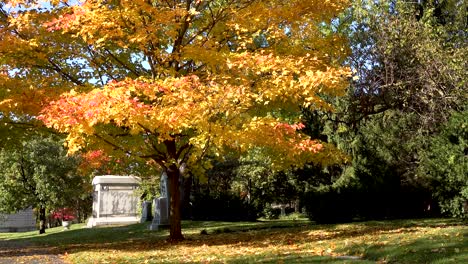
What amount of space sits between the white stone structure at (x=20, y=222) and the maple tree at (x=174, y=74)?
37154 mm

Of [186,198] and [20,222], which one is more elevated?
[186,198]

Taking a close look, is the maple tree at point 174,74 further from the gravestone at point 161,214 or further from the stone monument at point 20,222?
the stone monument at point 20,222

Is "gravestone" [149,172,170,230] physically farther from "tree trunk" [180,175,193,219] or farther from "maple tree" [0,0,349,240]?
"maple tree" [0,0,349,240]

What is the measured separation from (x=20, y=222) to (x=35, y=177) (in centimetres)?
1811

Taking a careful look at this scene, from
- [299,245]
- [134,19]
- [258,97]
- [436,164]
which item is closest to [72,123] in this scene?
[134,19]

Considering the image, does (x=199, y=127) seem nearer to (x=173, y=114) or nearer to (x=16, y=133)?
(x=173, y=114)

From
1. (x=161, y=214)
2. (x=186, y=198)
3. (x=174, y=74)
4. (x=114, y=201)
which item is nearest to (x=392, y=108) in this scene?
(x=161, y=214)

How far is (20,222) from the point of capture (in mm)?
46062

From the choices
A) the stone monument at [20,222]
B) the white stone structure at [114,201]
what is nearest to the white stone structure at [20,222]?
the stone monument at [20,222]

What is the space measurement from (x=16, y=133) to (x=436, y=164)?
40.8 feet

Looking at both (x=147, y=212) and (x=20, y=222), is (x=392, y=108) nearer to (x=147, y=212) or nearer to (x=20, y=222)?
(x=147, y=212)

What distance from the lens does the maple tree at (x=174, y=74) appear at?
392 inches

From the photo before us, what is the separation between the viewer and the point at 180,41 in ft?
41.7

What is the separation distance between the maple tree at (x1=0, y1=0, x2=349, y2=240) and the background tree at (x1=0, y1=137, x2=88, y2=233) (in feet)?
63.9
